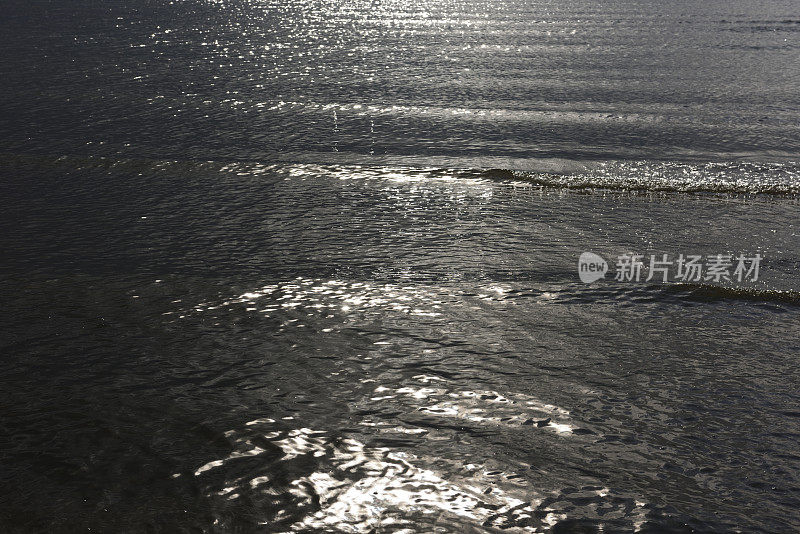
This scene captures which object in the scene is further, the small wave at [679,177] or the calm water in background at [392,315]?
the small wave at [679,177]

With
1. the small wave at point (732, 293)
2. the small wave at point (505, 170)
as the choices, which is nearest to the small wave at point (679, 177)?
the small wave at point (505, 170)

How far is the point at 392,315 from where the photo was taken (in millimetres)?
3141

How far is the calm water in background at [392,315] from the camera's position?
2102 mm

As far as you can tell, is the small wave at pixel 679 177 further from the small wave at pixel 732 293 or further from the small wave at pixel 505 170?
the small wave at pixel 732 293

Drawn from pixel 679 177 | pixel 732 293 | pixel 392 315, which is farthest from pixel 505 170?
pixel 392 315

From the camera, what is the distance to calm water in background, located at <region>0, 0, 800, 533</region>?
2.10m

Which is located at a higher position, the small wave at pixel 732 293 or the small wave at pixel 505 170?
the small wave at pixel 505 170

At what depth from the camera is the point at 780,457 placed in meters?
2.26

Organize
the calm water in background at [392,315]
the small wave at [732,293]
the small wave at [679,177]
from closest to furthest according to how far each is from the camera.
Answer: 1. the calm water in background at [392,315]
2. the small wave at [732,293]
3. the small wave at [679,177]

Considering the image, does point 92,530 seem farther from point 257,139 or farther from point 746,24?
point 746,24

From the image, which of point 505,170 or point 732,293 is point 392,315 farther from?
point 505,170

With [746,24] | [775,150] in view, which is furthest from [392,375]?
[746,24]

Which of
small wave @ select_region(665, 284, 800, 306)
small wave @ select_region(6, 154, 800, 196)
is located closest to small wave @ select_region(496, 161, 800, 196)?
small wave @ select_region(6, 154, 800, 196)

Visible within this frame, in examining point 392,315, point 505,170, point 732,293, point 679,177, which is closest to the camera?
point 392,315
